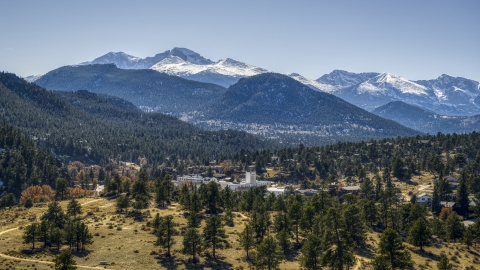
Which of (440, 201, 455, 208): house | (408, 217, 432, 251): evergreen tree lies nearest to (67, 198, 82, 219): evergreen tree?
(408, 217, 432, 251): evergreen tree

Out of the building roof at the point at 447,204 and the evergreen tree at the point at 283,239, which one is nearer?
the evergreen tree at the point at 283,239

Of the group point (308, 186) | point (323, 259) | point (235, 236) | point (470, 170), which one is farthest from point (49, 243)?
point (470, 170)

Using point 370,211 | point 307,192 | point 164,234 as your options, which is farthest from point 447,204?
point 164,234

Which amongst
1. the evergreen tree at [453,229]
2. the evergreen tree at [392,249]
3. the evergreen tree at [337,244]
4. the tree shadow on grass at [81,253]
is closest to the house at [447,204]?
the evergreen tree at [453,229]

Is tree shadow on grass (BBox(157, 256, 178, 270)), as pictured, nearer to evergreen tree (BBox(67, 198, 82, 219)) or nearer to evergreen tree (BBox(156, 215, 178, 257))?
evergreen tree (BBox(156, 215, 178, 257))

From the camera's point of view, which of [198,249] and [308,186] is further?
[308,186]

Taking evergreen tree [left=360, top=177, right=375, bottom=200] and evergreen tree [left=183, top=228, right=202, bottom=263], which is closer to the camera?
evergreen tree [left=183, top=228, right=202, bottom=263]

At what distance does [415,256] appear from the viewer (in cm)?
9269

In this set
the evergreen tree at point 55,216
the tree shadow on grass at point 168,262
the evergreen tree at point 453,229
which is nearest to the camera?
the tree shadow on grass at point 168,262

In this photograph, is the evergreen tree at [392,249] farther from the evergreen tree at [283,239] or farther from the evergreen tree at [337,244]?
the evergreen tree at [283,239]

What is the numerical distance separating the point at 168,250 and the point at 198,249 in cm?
634

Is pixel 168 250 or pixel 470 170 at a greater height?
pixel 470 170

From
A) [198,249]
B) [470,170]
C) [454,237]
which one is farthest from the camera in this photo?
[470,170]

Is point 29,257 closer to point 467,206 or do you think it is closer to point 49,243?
point 49,243
